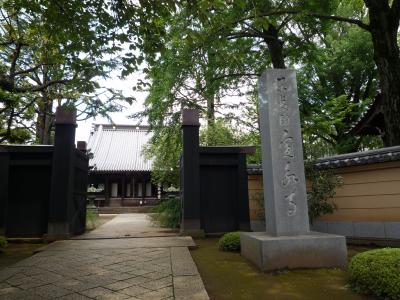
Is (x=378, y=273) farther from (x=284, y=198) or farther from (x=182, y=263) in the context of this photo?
(x=182, y=263)

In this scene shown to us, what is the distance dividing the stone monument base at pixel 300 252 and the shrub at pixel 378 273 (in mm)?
735

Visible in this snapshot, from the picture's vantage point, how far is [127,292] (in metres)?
3.97

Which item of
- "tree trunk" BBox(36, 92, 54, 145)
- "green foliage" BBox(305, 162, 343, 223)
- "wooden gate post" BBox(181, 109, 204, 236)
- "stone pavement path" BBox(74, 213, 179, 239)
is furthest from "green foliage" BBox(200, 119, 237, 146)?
"green foliage" BBox(305, 162, 343, 223)

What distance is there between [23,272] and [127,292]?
6.90ft

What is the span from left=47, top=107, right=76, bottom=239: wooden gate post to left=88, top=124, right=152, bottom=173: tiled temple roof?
17.8 meters

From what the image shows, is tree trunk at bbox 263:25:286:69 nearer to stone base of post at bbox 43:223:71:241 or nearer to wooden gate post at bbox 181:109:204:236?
wooden gate post at bbox 181:109:204:236

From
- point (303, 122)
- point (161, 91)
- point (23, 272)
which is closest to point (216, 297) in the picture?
point (23, 272)

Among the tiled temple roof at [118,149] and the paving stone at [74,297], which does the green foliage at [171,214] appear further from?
the tiled temple roof at [118,149]

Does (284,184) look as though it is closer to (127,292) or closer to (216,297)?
(216,297)

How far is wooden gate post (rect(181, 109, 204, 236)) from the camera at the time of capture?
30.9ft

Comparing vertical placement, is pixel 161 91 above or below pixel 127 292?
above

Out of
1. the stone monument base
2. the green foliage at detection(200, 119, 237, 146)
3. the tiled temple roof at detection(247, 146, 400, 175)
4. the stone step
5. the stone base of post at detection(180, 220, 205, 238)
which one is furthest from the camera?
the stone step

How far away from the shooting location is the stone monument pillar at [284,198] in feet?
16.5

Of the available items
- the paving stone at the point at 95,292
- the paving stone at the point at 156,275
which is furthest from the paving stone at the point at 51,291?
the paving stone at the point at 156,275
